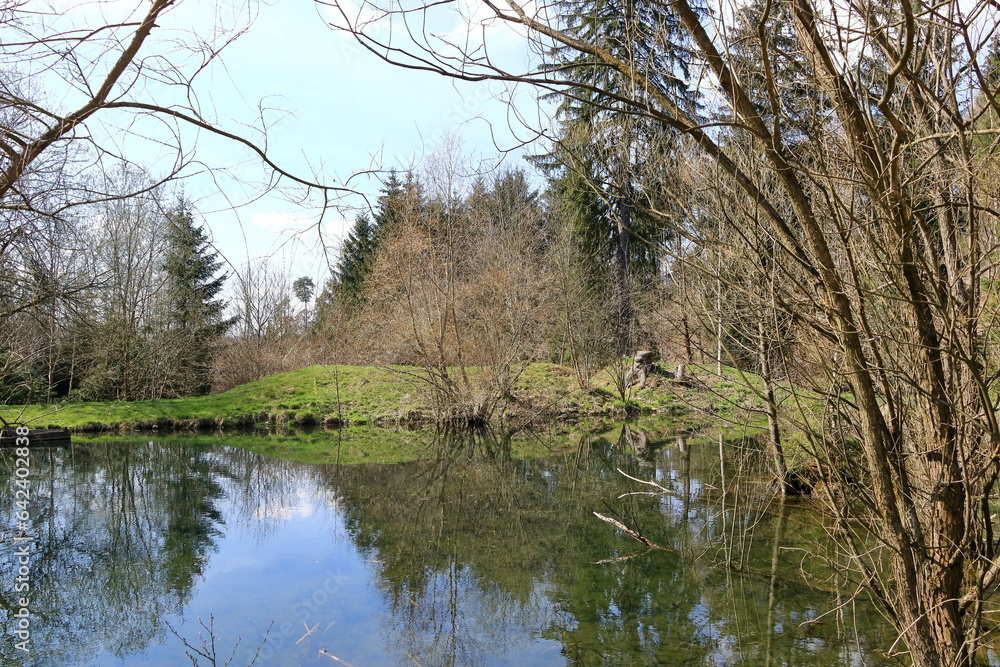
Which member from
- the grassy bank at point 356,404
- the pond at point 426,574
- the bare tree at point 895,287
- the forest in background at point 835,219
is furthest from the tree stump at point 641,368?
the bare tree at point 895,287

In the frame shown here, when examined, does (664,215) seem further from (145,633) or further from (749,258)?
(145,633)

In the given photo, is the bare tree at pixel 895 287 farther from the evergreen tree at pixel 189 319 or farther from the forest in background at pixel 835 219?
the evergreen tree at pixel 189 319

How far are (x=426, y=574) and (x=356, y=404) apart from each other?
13.5 m

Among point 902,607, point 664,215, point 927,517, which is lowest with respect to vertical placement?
point 902,607

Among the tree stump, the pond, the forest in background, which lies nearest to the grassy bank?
the tree stump

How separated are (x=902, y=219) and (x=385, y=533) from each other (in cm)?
639

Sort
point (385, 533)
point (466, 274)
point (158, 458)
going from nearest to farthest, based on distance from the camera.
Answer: point (385, 533), point (158, 458), point (466, 274)

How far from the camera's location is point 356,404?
19.1 metres

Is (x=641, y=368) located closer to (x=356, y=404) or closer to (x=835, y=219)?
(x=356, y=404)

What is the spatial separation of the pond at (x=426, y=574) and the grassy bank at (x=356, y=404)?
6.43m

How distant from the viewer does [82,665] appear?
14.7ft

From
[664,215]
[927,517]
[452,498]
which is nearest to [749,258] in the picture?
[664,215]

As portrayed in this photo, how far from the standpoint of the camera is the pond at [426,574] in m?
4.64

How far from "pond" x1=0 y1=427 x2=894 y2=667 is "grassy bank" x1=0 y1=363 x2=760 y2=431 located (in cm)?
643
